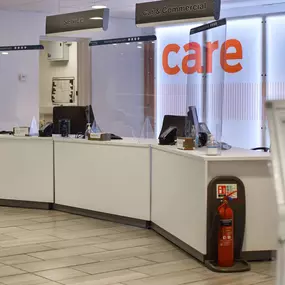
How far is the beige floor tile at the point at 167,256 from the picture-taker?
553cm

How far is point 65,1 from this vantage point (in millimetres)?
9320

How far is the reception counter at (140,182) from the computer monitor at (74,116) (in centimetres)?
39

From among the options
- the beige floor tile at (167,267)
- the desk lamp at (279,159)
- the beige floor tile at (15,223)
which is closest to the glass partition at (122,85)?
the beige floor tile at (15,223)

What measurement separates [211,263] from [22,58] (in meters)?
6.28

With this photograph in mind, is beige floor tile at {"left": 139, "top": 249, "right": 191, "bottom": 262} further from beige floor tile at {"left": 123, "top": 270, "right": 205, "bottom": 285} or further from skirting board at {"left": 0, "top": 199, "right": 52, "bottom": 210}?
skirting board at {"left": 0, "top": 199, "right": 52, "bottom": 210}

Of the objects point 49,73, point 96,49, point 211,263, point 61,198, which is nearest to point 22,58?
point 96,49

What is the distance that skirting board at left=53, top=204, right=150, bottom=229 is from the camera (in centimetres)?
694

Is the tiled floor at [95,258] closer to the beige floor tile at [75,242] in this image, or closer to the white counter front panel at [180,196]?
the beige floor tile at [75,242]

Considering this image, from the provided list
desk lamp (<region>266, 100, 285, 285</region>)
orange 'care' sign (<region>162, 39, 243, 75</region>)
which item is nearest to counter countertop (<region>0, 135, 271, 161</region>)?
orange 'care' sign (<region>162, 39, 243, 75</region>)

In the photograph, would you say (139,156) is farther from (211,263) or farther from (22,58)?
(22,58)

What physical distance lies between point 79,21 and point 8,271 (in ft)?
12.5

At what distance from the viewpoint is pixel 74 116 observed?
8047mm

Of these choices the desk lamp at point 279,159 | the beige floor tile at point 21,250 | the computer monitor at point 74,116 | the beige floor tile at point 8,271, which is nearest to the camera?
the desk lamp at point 279,159

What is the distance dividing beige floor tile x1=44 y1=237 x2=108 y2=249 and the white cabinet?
6.64m
